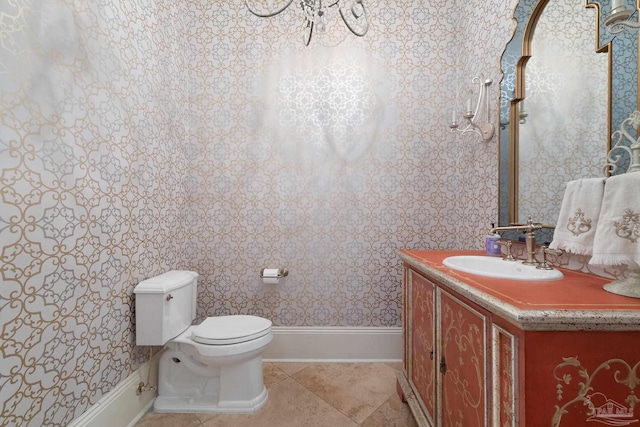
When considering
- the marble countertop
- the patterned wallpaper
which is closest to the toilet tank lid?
the patterned wallpaper

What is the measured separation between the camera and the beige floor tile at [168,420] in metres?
1.44

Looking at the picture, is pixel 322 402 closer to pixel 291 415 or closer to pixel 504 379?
pixel 291 415

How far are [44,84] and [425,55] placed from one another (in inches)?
88.6

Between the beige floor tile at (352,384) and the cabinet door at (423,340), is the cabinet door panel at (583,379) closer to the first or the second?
the cabinet door at (423,340)

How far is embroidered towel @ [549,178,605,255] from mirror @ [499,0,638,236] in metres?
0.23

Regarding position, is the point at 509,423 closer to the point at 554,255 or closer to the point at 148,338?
the point at 554,255

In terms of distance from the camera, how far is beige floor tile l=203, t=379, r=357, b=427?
1.43 m

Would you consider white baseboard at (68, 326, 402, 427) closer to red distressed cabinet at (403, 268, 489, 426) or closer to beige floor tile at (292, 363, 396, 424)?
beige floor tile at (292, 363, 396, 424)

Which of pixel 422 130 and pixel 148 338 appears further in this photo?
pixel 422 130

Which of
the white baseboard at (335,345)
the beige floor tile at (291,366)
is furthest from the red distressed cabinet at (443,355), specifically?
the beige floor tile at (291,366)

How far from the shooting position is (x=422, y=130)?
201cm

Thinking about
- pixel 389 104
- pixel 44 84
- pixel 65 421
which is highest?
pixel 389 104

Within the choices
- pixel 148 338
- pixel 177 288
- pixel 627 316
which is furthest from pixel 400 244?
pixel 148 338

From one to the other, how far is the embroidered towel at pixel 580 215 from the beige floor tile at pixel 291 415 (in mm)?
1364
